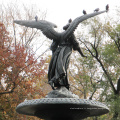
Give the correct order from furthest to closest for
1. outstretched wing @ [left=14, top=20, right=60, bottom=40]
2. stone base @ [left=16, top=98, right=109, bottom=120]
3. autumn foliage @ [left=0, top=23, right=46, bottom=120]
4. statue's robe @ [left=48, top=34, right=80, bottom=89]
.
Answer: autumn foliage @ [left=0, top=23, right=46, bottom=120] → outstretched wing @ [left=14, top=20, right=60, bottom=40] → statue's robe @ [left=48, top=34, right=80, bottom=89] → stone base @ [left=16, top=98, right=109, bottom=120]

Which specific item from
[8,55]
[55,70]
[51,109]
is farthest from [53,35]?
[8,55]

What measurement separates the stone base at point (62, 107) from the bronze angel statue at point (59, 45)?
86cm

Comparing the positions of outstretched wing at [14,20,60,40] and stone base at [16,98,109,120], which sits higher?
outstretched wing at [14,20,60,40]

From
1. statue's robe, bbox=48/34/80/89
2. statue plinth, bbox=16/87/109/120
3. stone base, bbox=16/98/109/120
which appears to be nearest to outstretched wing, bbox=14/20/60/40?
statue's robe, bbox=48/34/80/89

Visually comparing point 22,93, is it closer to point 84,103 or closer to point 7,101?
point 7,101

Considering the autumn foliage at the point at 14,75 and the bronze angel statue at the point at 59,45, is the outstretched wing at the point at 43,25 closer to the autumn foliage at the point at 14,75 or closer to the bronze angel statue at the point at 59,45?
the bronze angel statue at the point at 59,45

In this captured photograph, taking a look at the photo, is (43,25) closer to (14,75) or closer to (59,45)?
(59,45)

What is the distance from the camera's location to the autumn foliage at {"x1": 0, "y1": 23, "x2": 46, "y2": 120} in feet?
44.2

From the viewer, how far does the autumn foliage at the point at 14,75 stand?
1347cm

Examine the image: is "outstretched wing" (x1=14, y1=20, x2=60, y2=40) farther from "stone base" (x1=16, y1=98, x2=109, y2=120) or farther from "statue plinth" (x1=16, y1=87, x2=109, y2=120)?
"stone base" (x1=16, y1=98, x2=109, y2=120)

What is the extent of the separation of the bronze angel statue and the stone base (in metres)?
0.86

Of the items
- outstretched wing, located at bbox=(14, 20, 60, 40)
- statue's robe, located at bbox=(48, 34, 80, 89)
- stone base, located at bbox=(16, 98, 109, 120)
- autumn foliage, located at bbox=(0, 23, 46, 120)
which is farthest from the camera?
autumn foliage, located at bbox=(0, 23, 46, 120)

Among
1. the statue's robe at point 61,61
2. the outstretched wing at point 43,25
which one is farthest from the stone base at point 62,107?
the outstretched wing at point 43,25

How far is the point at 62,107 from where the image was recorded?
4.60 m
